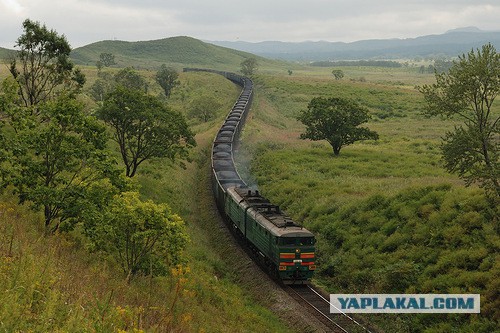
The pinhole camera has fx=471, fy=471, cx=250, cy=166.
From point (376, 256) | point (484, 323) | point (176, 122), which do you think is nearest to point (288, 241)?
point (376, 256)

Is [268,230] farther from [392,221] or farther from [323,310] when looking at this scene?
[392,221]

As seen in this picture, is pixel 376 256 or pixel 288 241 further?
pixel 376 256

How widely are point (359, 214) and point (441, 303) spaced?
442 inches

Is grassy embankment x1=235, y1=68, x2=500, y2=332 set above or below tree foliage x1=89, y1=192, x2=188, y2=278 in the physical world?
below

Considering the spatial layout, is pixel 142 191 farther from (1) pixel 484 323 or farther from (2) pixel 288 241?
(1) pixel 484 323

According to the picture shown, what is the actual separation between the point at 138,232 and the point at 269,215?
13.2m

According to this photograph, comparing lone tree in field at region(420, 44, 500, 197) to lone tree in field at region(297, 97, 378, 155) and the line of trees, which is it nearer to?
the line of trees

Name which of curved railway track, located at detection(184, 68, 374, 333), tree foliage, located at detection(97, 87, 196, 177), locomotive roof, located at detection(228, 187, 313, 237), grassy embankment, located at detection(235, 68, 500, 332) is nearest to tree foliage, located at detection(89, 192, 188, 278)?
locomotive roof, located at detection(228, 187, 313, 237)

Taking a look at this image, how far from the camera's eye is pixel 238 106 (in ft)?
307

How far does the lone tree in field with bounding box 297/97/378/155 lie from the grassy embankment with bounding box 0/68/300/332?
717 inches

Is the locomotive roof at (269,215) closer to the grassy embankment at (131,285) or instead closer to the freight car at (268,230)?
the freight car at (268,230)

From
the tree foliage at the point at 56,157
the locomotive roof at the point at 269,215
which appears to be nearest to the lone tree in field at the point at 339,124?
the locomotive roof at the point at 269,215

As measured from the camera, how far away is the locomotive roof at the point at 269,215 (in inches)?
1089

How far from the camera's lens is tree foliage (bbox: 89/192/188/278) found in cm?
1889
